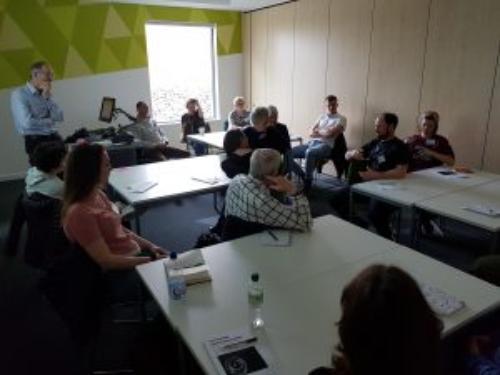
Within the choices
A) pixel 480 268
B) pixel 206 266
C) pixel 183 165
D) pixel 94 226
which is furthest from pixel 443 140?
pixel 94 226

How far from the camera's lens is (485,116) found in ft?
14.6

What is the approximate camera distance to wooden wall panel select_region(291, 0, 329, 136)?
628 cm

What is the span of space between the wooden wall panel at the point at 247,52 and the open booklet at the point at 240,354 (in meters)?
7.20

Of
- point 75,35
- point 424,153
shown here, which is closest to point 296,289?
point 424,153

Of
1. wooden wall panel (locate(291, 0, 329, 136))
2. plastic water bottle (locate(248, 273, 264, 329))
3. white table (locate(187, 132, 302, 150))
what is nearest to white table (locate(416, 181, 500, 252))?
plastic water bottle (locate(248, 273, 264, 329))

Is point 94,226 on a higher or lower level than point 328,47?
lower

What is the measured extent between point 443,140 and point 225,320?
3.45 meters

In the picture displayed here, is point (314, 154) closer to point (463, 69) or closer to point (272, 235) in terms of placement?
point (463, 69)

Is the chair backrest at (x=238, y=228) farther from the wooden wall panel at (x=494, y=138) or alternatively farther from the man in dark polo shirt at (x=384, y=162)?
the wooden wall panel at (x=494, y=138)

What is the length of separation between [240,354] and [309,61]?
19.5 feet

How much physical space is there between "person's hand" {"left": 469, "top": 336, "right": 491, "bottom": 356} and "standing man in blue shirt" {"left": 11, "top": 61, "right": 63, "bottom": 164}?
15.1 ft

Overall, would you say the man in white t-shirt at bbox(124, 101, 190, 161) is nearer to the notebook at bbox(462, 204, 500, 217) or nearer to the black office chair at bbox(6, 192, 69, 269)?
the black office chair at bbox(6, 192, 69, 269)

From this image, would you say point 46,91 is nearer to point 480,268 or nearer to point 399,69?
point 399,69

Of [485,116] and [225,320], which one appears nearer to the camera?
[225,320]
